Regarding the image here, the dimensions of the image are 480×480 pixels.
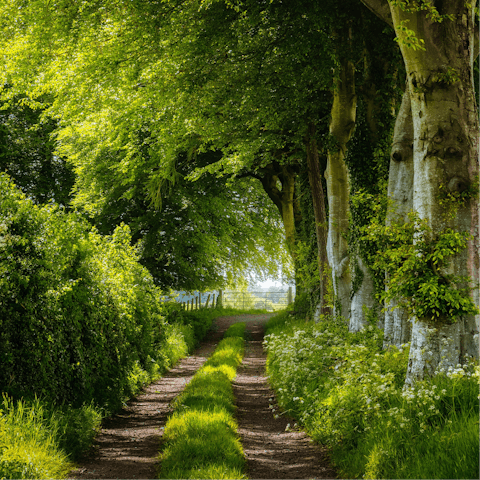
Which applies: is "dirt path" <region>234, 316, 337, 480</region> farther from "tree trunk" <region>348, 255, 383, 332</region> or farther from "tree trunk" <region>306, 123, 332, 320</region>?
"tree trunk" <region>306, 123, 332, 320</region>

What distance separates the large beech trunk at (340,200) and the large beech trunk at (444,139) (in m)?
5.78

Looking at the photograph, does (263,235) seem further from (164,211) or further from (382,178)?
(382,178)

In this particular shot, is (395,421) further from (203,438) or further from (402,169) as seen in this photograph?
(402,169)

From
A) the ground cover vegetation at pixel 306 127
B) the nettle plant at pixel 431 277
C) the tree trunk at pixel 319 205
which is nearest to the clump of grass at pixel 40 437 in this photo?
the ground cover vegetation at pixel 306 127

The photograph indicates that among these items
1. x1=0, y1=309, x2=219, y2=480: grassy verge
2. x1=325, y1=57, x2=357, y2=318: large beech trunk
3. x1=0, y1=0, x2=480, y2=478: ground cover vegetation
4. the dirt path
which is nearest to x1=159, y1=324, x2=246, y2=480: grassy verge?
the dirt path

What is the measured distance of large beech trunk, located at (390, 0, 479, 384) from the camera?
575 cm

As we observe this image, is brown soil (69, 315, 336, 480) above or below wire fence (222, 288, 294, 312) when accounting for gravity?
above

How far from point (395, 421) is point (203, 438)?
2439 millimetres

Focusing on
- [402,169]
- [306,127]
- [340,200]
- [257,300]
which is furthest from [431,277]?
[257,300]

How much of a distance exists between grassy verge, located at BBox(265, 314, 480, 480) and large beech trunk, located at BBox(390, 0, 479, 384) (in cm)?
37

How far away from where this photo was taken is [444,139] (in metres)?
5.90

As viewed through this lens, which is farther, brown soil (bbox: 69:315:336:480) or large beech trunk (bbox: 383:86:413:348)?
large beech trunk (bbox: 383:86:413:348)

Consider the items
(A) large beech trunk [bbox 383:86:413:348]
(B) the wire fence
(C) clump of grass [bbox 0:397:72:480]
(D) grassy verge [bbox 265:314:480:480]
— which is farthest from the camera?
(B) the wire fence

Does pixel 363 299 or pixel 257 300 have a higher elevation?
pixel 363 299
